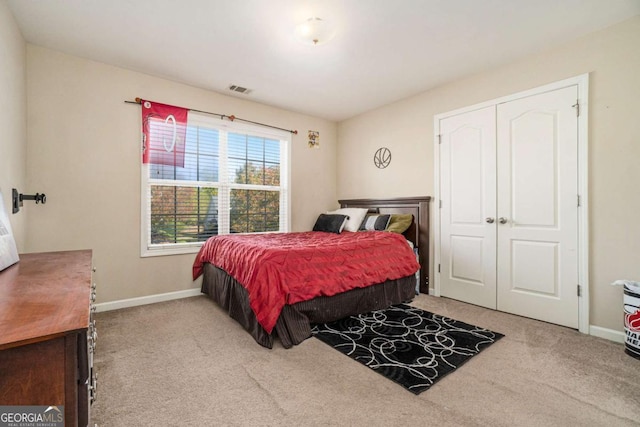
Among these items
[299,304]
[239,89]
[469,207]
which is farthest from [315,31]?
[469,207]

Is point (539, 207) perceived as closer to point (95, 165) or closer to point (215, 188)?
point (215, 188)

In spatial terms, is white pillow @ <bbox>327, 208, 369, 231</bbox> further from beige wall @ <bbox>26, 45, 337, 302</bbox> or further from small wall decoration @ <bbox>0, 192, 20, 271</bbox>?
small wall decoration @ <bbox>0, 192, 20, 271</bbox>

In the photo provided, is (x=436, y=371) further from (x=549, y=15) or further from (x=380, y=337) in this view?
(x=549, y=15)

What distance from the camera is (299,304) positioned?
2385mm

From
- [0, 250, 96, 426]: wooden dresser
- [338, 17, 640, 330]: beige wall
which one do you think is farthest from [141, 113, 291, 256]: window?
[338, 17, 640, 330]: beige wall

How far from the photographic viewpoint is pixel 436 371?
6.17 feet

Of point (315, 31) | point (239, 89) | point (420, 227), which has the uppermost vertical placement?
point (239, 89)

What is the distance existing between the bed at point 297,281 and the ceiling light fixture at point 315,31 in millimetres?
1729

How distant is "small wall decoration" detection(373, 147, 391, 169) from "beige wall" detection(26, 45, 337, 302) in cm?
244

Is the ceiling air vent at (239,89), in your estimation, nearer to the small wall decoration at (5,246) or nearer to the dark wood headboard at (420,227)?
the dark wood headboard at (420,227)

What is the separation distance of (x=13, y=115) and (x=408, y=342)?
353 cm

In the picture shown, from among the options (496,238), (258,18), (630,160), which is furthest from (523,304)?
(258,18)

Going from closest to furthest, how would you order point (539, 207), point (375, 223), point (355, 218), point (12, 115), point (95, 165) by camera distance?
point (12, 115)
point (539, 207)
point (95, 165)
point (375, 223)
point (355, 218)

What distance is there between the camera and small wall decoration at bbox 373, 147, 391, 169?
13.7 feet
